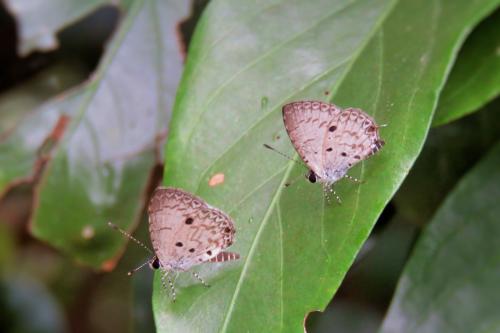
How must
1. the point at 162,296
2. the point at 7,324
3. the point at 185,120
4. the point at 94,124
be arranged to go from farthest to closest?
the point at 7,324 → the point at 94,124 → the point at 185,120 → the point at 162,296

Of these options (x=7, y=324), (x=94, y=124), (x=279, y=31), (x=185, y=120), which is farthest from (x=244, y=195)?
(x=7, y=324)

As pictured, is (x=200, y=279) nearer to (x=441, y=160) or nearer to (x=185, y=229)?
(x=185, y=229)

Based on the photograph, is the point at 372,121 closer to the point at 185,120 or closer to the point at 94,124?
the point at 185,120

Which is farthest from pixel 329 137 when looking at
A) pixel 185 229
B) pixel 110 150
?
pixel 110 150

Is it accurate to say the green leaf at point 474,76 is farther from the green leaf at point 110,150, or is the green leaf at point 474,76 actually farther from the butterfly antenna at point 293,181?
the green leaf at point 110,150

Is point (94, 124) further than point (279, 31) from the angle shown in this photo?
Yes

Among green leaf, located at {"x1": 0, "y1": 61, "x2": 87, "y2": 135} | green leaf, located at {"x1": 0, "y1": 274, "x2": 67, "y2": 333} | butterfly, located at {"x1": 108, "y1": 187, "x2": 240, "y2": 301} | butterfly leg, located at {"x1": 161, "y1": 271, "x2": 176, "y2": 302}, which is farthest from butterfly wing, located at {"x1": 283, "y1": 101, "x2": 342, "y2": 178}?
green leaf, located at {"x1": 0, "y1": 274, "x2": 67, "y2": 333}

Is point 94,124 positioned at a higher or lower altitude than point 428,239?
higher
